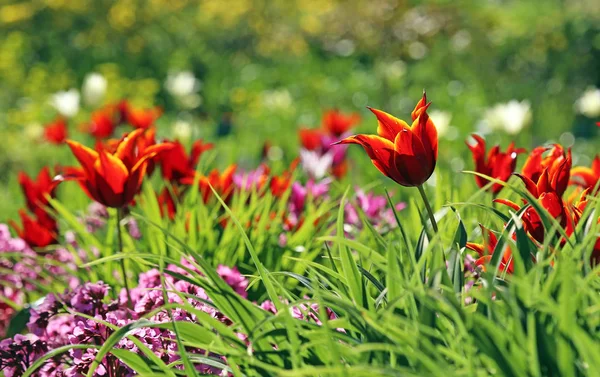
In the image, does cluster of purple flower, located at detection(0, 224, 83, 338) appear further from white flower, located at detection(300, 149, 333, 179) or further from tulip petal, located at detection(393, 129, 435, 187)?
tulip petal, located at detection(393, 129, 435, 187)

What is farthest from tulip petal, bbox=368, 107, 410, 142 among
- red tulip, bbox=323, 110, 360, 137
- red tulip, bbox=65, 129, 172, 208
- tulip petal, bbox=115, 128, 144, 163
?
red tulip, bbox=323, 110, 360, 137

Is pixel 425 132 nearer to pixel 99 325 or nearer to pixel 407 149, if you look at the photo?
pixel 407 149

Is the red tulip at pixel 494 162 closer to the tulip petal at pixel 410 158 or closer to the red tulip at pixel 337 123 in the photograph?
the tulip petal at pixel 410 158

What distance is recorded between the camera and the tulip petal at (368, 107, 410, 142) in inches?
70.7

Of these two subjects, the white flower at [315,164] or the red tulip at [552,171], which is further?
the white flower at [315,164]

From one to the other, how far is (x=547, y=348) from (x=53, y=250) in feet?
6.92

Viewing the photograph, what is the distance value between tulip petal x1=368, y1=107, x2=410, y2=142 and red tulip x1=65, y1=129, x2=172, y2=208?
2.26 feet

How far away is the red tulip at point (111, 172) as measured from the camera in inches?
87.8

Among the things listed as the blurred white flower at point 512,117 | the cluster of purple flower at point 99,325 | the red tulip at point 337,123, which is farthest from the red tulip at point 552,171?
the blurred white flower at point 512,117

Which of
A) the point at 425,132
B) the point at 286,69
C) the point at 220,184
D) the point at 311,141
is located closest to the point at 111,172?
the point at 220,184

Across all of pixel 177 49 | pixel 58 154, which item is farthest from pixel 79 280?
pixel 177 49

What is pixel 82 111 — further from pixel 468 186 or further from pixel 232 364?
pixel 232 364

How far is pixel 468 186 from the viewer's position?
307 cm

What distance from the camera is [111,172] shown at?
2.23 metres
